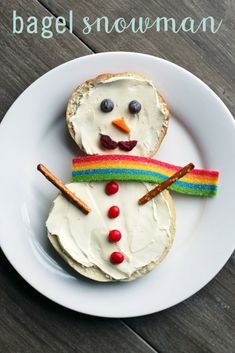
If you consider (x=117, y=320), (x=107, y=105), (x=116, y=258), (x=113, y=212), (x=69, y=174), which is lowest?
(x=117, y=320)

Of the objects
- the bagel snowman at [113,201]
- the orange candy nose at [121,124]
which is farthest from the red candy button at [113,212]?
the orange candy nose at [121,124]

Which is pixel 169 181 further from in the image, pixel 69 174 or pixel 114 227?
pixel 69 174

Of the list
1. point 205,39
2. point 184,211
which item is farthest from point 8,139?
point 205,39

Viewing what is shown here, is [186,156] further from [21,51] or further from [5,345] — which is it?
[5,345]

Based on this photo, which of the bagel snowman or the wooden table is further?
the wooden table

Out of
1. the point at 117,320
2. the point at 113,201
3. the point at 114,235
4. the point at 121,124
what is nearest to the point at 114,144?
the point at 121,124

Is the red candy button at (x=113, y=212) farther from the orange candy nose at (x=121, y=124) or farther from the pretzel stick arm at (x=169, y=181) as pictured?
the orange candy nose at (x=121, y=124)

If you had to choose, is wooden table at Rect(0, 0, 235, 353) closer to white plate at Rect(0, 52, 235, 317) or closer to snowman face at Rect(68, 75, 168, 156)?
white plate at Rect(0, 52, 235, 317)

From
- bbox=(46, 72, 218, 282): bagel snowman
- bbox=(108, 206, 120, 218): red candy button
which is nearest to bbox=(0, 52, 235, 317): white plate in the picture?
bbox=(46, 72, 218, 282): bagel snowman
